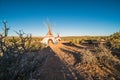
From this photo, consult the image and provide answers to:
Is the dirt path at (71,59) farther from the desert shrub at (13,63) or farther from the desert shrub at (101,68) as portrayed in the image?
the desert shrub at (13,63)

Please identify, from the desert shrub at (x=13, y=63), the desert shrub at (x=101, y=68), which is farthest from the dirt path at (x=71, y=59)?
the desert shrub at (x=13, y=63)

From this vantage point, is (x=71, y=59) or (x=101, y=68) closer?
(x=101, y=68)

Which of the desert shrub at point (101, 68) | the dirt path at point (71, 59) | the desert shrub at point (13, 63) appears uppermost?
the desert shrub at point (13, 63)

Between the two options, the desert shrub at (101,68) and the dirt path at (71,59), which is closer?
the desert shrub at (101,68)

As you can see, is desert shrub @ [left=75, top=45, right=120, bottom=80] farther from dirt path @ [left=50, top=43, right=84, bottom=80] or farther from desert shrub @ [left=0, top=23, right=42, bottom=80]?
desert shrub @ [left=0, top=23, right=42, bottom=80]

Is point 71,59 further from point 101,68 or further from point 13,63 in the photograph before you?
point 13,63

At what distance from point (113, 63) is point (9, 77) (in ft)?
26.8

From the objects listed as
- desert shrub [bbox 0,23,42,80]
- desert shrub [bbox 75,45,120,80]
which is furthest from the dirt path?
desert shrub [bbox 0,23,42,80]

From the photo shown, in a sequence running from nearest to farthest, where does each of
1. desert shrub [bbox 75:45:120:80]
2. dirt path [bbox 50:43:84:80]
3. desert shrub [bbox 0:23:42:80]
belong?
desert shrub [bbox 0:23:42:80]
desert shrub [bbox 75:45:120:80]
dirt path [bbox 50:43:84:80]

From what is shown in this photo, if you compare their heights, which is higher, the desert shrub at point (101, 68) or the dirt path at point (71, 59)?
the desert shrub at point (101, 68)

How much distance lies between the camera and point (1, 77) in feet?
10.6

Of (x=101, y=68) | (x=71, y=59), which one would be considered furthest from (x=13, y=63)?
(x=71, y=59)

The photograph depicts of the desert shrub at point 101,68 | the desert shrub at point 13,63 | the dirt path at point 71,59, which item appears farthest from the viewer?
the dirt path at point 71,59

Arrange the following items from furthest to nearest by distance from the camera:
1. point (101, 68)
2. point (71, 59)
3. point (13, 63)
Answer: point (71, 59)
point (101, 68)
point (13, 63)
